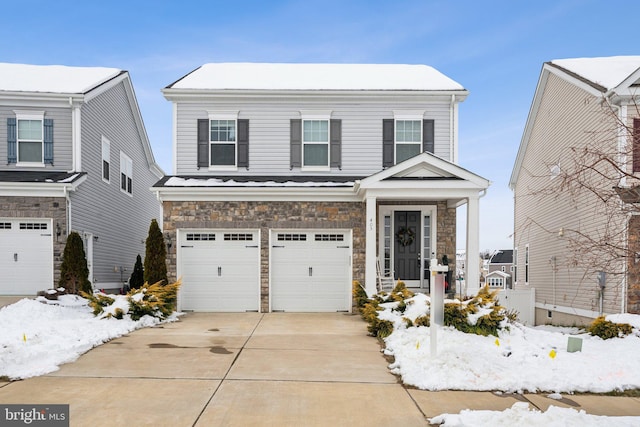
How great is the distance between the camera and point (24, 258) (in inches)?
520

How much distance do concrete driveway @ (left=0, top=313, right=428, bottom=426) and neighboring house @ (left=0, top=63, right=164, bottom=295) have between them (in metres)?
6.15

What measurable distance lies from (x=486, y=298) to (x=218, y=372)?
549 centimetres

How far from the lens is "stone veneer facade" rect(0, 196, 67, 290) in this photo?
13.0m

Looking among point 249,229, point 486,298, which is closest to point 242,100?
point 249,229

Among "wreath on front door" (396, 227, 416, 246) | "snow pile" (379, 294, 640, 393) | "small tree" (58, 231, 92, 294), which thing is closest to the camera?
"snow pile" (379, 294, 640, 393)

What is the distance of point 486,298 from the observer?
9359mm

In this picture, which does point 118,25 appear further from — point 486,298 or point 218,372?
point 486,298

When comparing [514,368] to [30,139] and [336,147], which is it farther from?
[30,139]

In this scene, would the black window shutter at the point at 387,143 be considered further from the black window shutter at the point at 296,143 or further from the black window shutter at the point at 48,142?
the black window shutter at the point at 48,142

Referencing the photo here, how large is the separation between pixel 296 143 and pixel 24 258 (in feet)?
27.3

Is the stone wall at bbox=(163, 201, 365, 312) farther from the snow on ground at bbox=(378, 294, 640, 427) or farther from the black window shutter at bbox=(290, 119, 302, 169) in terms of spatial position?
the snow on ground at bbox=(378, 294, 640, 427)

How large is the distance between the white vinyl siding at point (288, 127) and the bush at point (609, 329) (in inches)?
247

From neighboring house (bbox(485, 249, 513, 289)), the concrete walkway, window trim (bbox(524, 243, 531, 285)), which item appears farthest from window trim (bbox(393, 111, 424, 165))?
neighboring house (bbox(485, 249, 513, 289))

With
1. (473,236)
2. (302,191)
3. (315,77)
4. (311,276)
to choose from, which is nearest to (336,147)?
(302,191)
